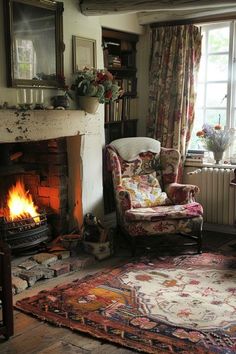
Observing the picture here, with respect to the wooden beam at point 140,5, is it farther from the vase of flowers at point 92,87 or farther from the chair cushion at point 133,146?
the chair cushion at point 133,146

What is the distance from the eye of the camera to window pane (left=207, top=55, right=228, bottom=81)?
190 inches

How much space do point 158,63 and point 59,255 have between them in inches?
97.0

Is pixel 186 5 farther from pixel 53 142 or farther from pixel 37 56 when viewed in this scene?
pixel 53 142

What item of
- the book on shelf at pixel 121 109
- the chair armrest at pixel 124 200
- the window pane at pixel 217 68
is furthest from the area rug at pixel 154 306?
the window pane at pixel 217 68

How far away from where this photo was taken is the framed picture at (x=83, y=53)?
402cm

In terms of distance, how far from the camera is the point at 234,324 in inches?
111

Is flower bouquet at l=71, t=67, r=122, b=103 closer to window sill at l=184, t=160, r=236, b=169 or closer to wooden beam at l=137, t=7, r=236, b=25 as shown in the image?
wooden beam at l=137, t=7, r=236, b=25

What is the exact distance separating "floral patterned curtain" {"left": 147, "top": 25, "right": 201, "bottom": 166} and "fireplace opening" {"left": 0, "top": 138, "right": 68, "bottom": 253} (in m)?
1.33

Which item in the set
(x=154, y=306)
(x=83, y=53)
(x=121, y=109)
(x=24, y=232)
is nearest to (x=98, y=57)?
(x=83, y=53)

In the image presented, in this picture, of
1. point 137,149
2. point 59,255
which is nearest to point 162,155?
point 137,149

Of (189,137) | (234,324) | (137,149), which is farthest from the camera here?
(189,137)

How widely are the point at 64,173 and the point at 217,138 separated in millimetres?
1668

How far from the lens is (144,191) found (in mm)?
4484

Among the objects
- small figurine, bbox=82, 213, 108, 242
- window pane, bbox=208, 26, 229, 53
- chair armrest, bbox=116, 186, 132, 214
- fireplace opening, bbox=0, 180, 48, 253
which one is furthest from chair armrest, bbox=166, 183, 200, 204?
window pane, bbox=208, 26, 229, 53
